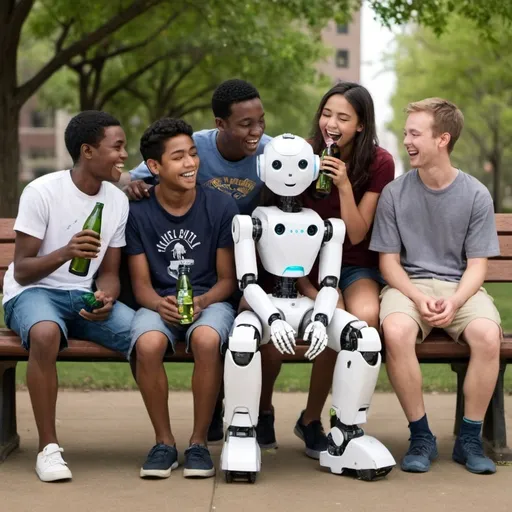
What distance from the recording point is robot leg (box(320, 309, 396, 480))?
464 centimetres

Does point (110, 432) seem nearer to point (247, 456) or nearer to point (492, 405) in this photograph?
point (247, 456)

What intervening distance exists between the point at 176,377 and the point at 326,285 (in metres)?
2.78

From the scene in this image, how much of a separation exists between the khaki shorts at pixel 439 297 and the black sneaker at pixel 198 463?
1.05m

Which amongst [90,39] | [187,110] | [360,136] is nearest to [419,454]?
[360,136]

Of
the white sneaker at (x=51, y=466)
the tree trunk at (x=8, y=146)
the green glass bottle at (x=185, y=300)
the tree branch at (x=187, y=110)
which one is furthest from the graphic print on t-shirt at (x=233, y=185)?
the tree branch at (x=187, y=110)

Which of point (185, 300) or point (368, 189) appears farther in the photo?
point (368, 189)

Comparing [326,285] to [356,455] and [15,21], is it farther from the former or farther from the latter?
[15,21]

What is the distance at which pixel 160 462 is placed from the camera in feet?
15.5

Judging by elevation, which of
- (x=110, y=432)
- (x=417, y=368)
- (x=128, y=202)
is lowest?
(x=110, y=432)

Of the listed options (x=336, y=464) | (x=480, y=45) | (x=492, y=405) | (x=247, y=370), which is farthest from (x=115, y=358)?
(x=480, y=45)

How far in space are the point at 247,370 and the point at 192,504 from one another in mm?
619

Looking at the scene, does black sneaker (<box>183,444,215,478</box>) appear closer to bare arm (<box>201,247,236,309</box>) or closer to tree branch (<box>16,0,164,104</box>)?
bare arm (<box>201,247,236,309</box>)

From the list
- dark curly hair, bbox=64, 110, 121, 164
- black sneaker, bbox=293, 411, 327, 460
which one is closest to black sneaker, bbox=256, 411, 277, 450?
black sneaker, bbox=293, 411, 327, 460

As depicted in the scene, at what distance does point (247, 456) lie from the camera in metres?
4.62
